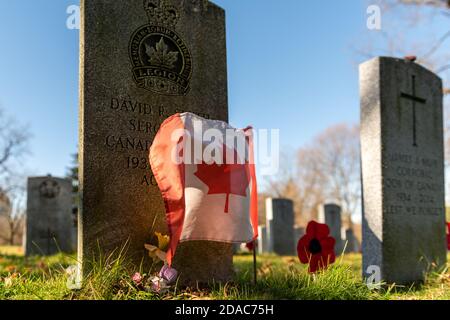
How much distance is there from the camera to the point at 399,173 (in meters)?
5.03

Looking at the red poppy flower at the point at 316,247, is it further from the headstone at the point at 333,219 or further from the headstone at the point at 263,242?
the headstone at the point at 333,219

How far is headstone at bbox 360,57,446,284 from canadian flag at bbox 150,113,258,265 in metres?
2.06

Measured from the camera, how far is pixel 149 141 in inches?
144

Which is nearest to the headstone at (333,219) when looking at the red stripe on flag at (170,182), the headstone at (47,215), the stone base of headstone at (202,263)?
the headstone at (47,215)

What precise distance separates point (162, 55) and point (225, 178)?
4.32 ft

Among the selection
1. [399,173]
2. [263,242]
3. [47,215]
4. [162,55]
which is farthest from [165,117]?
[263,242]

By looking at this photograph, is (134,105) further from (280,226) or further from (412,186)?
(280,226)

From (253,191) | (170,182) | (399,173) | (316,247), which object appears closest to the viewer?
(170,182)

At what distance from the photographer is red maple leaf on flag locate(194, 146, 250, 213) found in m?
3.22

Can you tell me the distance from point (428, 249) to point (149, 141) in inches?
153

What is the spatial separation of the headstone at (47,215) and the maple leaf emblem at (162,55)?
22.3 ft

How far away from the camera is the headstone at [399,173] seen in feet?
15.9

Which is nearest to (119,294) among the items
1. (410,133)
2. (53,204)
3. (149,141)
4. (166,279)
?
(166,279)
